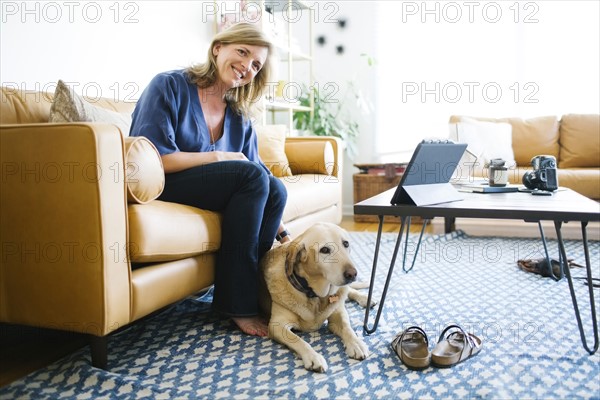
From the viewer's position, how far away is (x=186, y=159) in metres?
1.68

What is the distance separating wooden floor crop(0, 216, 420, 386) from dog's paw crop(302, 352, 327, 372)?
0.70m

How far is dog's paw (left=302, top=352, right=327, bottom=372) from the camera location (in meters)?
1.35

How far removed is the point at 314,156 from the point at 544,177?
53.6 inches

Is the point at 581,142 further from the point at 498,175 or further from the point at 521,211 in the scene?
the point at 521,211

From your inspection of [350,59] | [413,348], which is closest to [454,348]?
[413,348]

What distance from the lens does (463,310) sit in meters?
1.83

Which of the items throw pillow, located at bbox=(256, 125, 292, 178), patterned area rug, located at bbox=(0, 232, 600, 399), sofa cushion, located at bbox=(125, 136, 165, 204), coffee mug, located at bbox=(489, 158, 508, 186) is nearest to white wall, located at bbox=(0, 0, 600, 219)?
throw pillow, located at bbox=(256, 125, 292, 178)

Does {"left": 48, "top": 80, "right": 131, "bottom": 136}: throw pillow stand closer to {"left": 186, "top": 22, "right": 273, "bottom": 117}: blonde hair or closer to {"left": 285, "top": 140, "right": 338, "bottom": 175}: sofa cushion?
{"left": 186, "top": 22, "right": 273, "bottom": 117}: blonde hair

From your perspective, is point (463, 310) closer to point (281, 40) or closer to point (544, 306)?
A: point (544, 306)

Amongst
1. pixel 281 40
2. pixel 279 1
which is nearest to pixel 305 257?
pixel 281 40

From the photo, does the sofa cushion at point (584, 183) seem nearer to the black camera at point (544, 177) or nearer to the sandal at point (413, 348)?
the black camera at point (544, 177)

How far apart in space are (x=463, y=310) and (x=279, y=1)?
294cm

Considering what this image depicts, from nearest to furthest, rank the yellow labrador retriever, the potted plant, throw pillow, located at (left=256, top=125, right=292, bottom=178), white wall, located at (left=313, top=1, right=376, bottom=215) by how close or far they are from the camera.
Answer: the yellow labrador retriever → throw pillow, located at (left=256, top=125, right=292, bottom=178) → the potted plant → white wall, located at (left=313, top=1, right=376, bottom=215)

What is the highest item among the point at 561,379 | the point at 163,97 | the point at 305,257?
the point at 163,97
